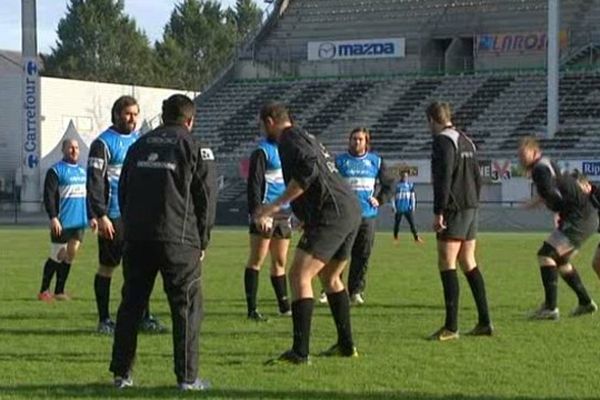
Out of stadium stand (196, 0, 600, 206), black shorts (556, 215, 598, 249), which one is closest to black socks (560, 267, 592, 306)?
black shorts (556, 215, 598, 249)

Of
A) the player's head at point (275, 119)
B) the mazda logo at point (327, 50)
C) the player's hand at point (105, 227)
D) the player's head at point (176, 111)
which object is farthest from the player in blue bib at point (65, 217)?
the mazda logo at point (327, 50)

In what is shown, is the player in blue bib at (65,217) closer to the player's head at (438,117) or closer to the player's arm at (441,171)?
the player's head at (438,117)

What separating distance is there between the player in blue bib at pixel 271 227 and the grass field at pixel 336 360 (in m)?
0.42

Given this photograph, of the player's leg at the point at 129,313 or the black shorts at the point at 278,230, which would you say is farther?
the black shorts at the point at 278,230

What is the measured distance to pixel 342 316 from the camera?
33.1 feet

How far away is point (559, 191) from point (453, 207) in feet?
7.22

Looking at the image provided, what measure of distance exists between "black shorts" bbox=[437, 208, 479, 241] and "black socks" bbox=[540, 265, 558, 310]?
1916 millimetres

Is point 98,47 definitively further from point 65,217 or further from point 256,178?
point 256,178

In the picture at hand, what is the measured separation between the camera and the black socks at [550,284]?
13068 mm

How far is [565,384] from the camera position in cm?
894

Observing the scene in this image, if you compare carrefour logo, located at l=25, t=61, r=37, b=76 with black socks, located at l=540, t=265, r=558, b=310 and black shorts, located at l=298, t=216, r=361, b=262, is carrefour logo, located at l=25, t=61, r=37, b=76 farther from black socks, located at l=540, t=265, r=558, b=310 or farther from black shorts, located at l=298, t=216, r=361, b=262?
black shorts, located at l=298, t=216, r=361, b=262

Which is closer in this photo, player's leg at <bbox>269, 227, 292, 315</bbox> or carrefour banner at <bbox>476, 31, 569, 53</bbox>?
player's leg at <bbox>269, 227, 292, 315</bbox>

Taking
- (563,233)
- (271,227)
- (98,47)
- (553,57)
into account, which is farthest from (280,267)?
(98,47)

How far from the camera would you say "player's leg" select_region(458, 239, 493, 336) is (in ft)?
38.0
